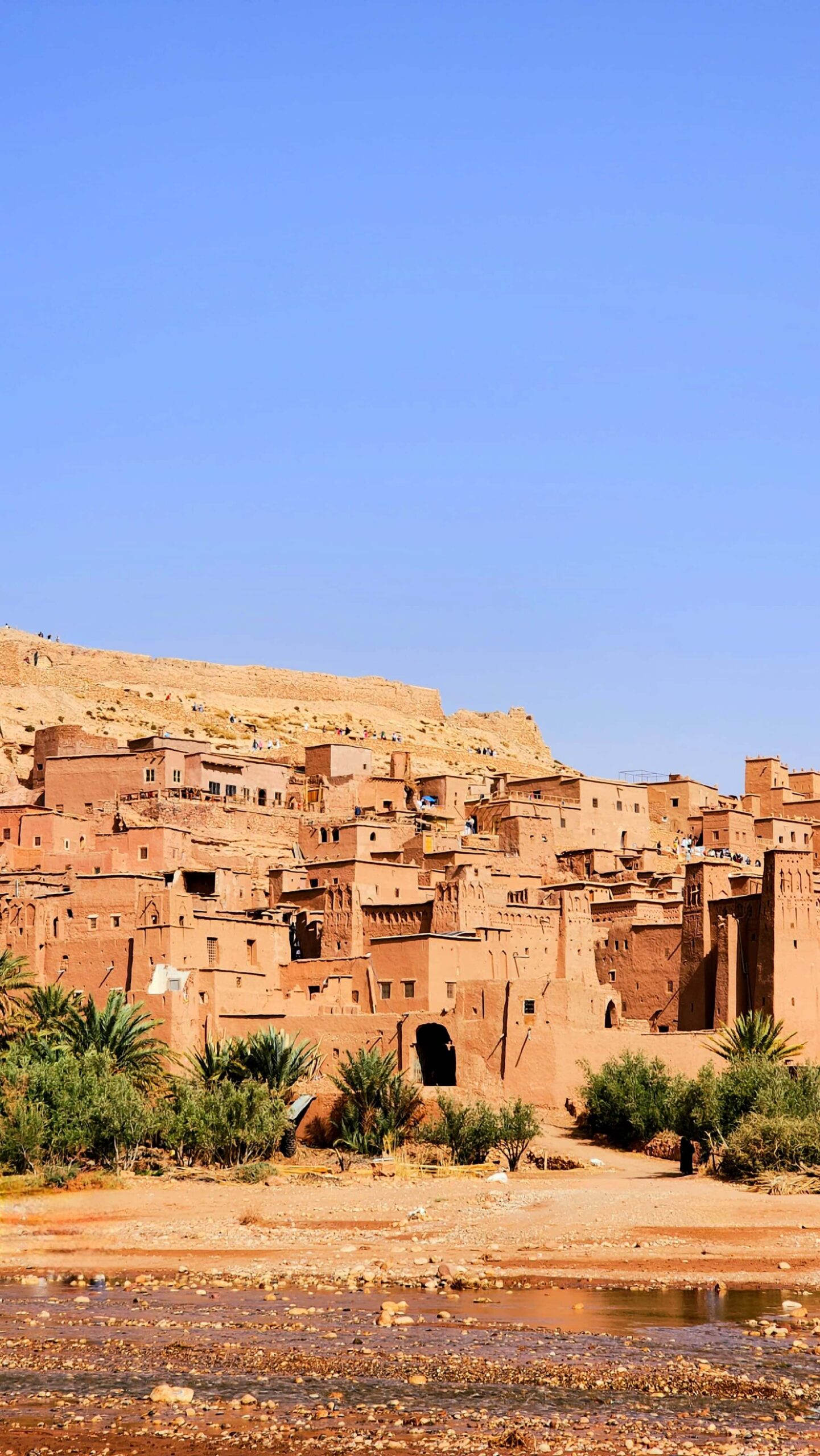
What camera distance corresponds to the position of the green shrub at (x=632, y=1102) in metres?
36.3

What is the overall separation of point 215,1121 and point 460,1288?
1171 cm

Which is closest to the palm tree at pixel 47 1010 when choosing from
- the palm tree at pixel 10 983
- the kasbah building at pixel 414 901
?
the palm tree at pixel 10 983

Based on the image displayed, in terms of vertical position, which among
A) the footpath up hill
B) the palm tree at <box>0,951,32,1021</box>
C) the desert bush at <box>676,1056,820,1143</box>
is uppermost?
the footpath up hill

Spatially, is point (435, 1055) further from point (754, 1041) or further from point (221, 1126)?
point (754, 1041)

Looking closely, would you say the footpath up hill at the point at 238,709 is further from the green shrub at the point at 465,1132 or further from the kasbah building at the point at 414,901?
the green shrub at the point at 465,1132

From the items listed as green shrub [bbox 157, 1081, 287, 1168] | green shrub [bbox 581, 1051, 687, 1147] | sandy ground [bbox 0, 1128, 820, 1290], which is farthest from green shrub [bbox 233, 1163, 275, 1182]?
green shrub [bbox 581, 1051, 687, 1147]

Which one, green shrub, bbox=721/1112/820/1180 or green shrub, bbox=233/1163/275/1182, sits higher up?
green shrub, bbox=721/1112/820/1180

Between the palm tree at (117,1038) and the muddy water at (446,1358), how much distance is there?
482 inches

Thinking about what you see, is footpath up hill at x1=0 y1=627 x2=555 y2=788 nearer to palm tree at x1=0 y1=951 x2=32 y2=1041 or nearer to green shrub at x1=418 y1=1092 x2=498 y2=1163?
palm tree at x1=0 y1=951 x2=32 y2=1041

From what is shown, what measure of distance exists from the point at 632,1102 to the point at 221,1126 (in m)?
8.13

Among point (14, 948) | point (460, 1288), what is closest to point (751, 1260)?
point (460, 1288)

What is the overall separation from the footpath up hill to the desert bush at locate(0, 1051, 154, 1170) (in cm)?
3516

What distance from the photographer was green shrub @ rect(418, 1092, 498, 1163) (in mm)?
35000

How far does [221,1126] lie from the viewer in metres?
34.4
